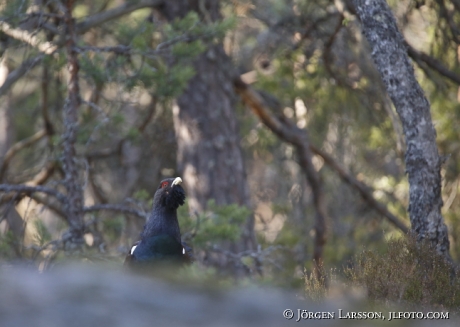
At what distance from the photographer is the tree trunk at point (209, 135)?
936 centimetres

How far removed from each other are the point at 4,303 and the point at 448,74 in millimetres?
5637

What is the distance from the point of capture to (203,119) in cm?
945

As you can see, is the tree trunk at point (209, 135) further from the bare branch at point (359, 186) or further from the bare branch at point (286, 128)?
the bare branch at point (359, 186)

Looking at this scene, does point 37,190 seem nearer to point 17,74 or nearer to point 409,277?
point 17,74

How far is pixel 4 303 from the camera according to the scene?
103 inches

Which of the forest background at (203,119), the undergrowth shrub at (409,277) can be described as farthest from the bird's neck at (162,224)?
the undergrowth shrub at (409,277)

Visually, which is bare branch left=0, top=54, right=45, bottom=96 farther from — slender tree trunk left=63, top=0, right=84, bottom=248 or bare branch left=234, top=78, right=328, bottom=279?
bare branch left=234, top=78, right=328, bottom=279

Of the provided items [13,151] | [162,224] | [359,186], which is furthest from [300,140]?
[13,151]

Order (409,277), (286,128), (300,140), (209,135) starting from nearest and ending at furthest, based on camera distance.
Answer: (409,277), (209,135), (300,140), (286,128)

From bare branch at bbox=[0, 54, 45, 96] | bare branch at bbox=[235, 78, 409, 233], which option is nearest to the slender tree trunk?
bare branch at bbox=[0, 54, 45, 96]

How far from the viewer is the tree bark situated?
5629mm

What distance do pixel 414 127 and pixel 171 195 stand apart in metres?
2.48

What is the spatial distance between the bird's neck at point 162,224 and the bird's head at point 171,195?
6cm

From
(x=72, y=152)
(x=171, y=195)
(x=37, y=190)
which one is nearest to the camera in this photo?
(x=171, y=195)
